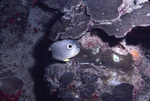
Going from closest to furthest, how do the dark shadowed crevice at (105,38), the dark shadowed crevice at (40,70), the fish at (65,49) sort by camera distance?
the fish at (65,49)
the dark shadowed crevice at (105,38)
the dark shadowed crevice at (40,70)

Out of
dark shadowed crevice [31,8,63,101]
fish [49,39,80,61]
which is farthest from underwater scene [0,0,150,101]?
dark shadowed crevice [31,8,63,101]

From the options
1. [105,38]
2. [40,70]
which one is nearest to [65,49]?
[105,38]

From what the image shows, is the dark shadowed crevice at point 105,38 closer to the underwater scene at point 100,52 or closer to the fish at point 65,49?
the underwater scene at point 100,52

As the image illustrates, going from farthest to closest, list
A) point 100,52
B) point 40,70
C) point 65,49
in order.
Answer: point 40,70 → point 100,52 → point 65,49

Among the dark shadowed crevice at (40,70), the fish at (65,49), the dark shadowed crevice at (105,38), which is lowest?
the dark shadowed crevice at (40,70)

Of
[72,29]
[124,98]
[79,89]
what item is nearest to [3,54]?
[72,29]

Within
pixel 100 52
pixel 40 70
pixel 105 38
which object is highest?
pixel 105 38

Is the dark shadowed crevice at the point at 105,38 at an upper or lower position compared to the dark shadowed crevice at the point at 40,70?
upper

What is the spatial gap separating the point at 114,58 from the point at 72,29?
1555 mm

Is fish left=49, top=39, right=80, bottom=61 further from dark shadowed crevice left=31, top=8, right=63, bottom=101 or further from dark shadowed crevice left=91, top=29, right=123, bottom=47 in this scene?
dark shadowed crevice left=31, top=8, right=63, bottom=101

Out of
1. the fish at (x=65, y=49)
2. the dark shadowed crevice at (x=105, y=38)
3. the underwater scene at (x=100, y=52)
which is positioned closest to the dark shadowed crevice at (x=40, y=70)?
the underwater scene at (x=100, y=52)

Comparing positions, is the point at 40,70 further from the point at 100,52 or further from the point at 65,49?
the point at 100,52

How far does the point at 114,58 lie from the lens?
3480mm

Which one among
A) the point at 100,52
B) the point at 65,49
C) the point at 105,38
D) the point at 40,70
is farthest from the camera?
the point at 40,70
